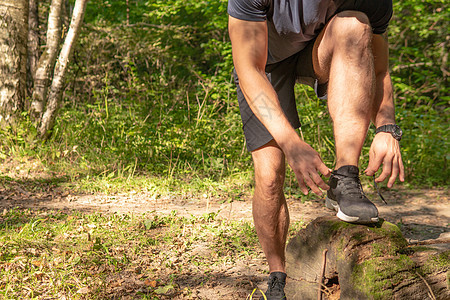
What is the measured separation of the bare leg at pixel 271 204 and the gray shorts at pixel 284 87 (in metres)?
0.08

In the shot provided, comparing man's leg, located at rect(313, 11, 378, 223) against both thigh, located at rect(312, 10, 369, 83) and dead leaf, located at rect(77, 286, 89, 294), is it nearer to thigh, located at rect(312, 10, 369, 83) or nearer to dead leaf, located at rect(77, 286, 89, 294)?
thigh, located at rect(312, 10, 369, 83)

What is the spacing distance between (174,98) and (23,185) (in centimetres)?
308

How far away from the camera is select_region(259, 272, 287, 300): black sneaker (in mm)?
2074

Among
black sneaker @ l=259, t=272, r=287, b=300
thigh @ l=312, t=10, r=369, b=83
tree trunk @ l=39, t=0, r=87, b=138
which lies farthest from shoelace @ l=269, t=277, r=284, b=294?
tree trunk @ l=39, t=0, r=87, b=138

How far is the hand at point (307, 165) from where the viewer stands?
1.55m

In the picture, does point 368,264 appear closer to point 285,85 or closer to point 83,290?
point 285,85

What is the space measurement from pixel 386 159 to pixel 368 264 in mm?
459

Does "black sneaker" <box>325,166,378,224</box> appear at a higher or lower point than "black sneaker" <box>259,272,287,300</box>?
higher

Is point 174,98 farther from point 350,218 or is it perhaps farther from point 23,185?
point 350,218

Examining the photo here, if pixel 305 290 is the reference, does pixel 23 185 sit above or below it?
below

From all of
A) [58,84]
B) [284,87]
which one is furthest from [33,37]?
[284,87]

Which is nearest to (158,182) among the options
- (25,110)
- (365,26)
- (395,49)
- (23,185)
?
(23,185)

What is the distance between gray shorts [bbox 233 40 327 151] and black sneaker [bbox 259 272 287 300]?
689 millimetres

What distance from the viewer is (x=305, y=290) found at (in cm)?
188
